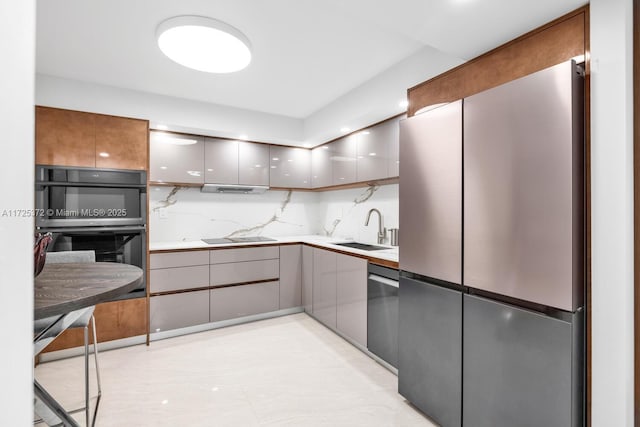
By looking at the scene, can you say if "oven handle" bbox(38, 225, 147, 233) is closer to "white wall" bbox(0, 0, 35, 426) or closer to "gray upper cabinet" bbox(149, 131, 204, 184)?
"gray upper cabinet" bbox(149, 131, 204, 184)

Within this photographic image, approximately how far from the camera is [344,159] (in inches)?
130

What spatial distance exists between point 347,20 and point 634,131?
4.96ft

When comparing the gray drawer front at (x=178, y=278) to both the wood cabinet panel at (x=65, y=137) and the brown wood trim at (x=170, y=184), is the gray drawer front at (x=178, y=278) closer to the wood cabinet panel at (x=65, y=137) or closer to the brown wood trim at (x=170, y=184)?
the brown wood trim at (x=170, y=184)

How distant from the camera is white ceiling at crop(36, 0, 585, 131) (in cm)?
136

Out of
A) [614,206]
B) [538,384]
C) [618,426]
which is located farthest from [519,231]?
[618,426]

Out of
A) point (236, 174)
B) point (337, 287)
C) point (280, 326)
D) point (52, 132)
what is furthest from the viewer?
point (236, 174)

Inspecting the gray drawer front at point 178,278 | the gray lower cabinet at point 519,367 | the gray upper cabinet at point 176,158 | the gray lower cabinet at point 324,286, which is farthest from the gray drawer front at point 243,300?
the gray lower cabinet at point 519,367

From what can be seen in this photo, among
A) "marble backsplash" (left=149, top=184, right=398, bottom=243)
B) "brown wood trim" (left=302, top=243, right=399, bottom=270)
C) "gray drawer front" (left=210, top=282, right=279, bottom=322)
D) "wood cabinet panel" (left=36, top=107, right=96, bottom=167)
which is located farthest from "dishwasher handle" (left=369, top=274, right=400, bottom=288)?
"wood cabinet panel" (left=36, top=107, right=96, bottom=167)

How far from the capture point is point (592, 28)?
1.20 metres

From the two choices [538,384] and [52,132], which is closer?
[538,384]

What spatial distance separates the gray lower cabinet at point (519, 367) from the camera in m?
1.17

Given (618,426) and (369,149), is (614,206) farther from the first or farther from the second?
(369,149)

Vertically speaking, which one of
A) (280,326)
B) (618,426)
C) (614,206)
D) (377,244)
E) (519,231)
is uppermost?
(614,206)

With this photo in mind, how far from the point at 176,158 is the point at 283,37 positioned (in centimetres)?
185
